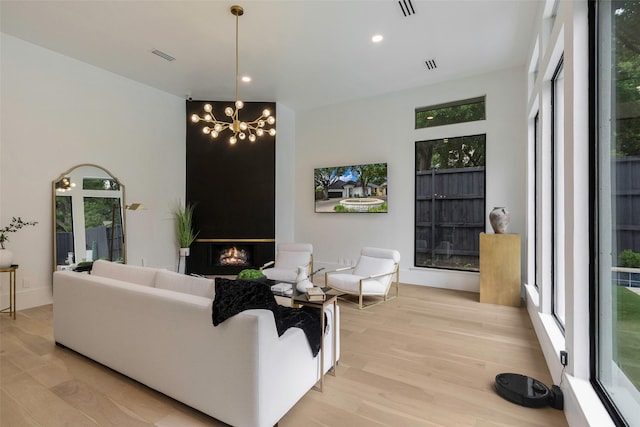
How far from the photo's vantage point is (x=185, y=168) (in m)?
6.46

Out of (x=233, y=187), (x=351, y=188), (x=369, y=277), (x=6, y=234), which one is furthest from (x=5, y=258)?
(x=351, y=188)

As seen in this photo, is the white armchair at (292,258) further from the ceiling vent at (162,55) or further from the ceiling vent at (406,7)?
the ceiling vent at (406,7)

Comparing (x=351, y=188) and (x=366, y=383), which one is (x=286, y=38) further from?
(x=366, y=383)

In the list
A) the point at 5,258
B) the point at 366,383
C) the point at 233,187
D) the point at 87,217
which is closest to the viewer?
the point at 366,383

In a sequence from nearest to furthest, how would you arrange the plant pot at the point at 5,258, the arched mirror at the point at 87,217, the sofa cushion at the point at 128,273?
the sofa cushion at the point at 128,273 < the plant pot at the point at 5,258 < the arched mirror at the point at 87,217

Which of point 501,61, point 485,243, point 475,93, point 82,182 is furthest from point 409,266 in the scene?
point 82,182

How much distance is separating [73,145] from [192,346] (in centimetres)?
455

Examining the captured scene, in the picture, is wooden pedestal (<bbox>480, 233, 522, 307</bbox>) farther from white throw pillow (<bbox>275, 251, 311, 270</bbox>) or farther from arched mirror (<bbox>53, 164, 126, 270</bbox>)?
arched mirror (<bbox>53, 164, 126, 270</bbox>)

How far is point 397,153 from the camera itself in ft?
19.6

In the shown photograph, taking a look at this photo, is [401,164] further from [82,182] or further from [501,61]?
[82,182]

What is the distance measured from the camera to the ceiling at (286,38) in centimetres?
352

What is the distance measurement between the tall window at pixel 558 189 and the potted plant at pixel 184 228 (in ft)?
19.1

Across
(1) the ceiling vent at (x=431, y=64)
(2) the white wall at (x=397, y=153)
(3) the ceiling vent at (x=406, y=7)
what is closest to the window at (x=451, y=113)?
(2) the white wall at (x=397, y=153)

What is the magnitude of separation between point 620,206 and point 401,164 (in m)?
4.41
